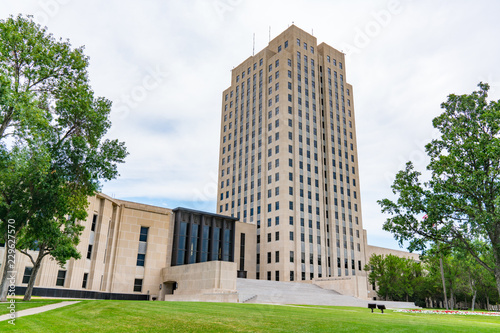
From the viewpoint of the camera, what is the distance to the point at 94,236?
46000 millimetres

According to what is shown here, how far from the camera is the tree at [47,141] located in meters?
20.3

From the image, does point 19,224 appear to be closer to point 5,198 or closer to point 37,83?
point 5,198

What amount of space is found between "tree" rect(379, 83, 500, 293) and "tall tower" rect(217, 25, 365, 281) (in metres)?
38.1

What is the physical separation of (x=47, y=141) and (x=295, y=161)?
54187mm

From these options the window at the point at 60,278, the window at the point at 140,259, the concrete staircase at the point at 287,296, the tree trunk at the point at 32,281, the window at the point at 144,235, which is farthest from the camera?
the window at the point at 144,235

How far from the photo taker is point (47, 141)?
23969mm

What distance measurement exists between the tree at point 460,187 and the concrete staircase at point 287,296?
518 inches

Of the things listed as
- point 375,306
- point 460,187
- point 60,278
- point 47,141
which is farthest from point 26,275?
point 460,187

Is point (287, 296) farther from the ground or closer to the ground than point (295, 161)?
closer to the ground

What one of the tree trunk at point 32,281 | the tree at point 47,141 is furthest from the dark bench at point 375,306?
the tree trunk at point 32,281

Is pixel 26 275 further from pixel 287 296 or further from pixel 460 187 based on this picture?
pixel 460 187

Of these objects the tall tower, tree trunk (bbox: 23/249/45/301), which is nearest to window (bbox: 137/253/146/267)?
tree trunk (bbox: 23/249/45/301)

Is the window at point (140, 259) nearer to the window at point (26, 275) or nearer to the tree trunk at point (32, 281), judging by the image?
the window at point (26, 275)

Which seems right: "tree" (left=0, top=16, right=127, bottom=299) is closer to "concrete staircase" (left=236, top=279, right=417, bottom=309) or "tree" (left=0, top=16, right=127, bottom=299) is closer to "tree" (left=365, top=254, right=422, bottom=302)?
"concrete staircase" (left=236, top=279, right=417, bottom=309)
